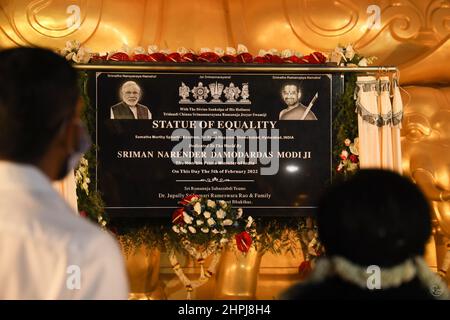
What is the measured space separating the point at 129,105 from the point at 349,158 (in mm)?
1147

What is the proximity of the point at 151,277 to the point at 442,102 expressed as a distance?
73.4 inches

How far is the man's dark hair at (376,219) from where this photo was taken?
1.32m

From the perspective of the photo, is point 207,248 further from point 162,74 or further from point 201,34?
point 201,34

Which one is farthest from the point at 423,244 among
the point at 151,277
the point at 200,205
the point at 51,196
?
the point at 151,277

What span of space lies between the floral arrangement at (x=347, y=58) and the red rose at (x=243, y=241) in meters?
1.00

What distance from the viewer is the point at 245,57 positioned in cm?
491

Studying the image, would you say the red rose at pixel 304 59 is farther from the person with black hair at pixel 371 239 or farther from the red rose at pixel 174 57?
the person with black hair at pixel 371 239

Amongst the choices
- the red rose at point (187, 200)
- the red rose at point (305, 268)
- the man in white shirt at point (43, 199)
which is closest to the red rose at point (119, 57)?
the red rose at point (187, 200)

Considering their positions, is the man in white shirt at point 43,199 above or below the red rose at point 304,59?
below

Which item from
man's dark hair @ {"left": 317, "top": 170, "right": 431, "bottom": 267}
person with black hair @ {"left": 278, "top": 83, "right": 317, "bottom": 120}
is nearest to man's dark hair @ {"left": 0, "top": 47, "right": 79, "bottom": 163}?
man's dark hair @ {"left": 317, "top": 170, "right": 431, "bottom": 267}

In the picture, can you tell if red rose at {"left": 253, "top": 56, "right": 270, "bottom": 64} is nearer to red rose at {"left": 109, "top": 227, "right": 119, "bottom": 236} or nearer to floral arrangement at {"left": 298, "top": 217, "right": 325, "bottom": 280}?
floral arrangement at {"left": 298, "top": 217, "right": 325, "bottom": 280}

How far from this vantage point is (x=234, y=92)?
4859 millimetres

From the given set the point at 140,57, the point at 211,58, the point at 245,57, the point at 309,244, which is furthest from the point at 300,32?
the point at 309,244

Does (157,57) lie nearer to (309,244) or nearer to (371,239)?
(309,244)
